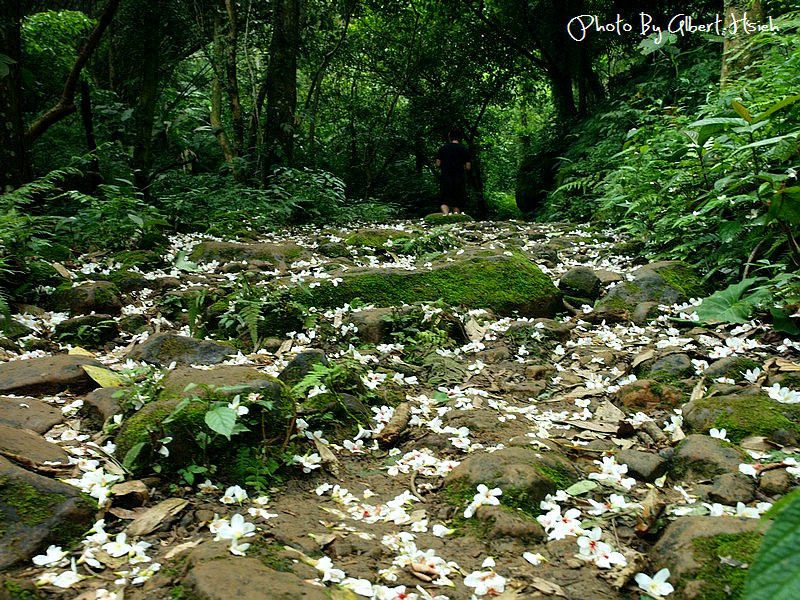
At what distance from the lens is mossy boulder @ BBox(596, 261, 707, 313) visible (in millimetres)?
4984

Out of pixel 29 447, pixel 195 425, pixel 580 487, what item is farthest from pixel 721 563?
pixel 29 447

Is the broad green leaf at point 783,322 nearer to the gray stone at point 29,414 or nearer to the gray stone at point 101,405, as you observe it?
the gray stone at point 101,405

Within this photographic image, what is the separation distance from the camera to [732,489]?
7.46 ft

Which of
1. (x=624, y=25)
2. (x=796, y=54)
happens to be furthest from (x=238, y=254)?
(x=624, y=25)

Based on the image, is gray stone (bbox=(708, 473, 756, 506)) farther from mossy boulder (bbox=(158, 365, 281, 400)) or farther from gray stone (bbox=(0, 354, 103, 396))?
gray stone (bbox=(0, 354, 103, 396))

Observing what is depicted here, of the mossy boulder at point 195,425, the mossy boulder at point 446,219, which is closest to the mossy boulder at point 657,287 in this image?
the mossy boulder at point 195,425

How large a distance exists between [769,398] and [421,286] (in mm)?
3028

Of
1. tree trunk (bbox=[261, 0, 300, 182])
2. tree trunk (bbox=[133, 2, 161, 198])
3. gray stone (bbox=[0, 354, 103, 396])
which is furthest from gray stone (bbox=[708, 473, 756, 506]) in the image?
tree trunk (bbox=[133, 2, 161, 198])

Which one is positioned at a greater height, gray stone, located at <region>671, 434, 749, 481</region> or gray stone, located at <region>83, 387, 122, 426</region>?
gray stone, located at <region>83, 387, 122, 426</region>

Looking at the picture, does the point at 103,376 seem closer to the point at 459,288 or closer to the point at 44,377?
the point at 44,377

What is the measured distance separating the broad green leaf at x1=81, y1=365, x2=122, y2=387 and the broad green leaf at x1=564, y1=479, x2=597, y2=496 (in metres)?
2.44

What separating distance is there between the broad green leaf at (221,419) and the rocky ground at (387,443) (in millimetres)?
12

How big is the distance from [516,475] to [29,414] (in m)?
2.42

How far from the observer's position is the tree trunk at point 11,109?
5438mm
